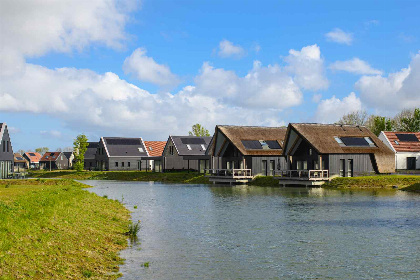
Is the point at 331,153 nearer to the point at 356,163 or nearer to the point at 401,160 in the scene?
the point at 356,163

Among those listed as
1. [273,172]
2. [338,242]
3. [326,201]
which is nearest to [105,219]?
[338,242]

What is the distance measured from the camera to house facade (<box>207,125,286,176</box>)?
64.0 m

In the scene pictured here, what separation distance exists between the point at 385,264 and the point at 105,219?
13.8 meters

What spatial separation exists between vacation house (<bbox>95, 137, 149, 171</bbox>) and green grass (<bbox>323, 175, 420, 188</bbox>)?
180 ft

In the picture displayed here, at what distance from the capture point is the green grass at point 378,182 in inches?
1902

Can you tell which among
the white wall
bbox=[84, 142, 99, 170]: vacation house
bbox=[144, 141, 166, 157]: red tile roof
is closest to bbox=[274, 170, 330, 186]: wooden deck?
the white wall

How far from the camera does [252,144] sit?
65.1 m

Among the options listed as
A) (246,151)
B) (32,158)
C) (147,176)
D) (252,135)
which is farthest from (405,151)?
(32,158)

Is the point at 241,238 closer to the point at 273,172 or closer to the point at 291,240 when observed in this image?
the point at 291,240

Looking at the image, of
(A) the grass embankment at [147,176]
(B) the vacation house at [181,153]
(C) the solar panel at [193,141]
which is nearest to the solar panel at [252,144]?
(A) the grass embankment at [147,176]

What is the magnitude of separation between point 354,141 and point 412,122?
44.9 metres

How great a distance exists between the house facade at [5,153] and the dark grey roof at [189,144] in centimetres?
3141

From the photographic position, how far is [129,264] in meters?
16.3

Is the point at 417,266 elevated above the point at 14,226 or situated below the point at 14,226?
below
